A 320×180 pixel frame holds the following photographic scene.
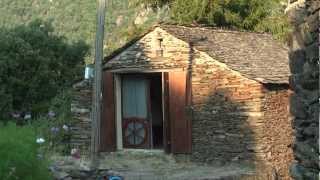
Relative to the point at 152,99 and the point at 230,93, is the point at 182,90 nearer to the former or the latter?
the point at 230,93

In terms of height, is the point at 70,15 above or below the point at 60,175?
above

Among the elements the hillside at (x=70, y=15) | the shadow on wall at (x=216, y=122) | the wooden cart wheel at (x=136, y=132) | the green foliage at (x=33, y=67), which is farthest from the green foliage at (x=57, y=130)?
the hillside at (x=70, y=15)

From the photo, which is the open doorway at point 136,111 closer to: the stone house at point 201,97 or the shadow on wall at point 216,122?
the stone house at point 201,97

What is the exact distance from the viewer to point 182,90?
1717 cm

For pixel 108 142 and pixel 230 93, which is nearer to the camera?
pixel 230 93

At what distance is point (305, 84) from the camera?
20.5 feet

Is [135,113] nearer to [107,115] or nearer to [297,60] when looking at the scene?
[107,115]

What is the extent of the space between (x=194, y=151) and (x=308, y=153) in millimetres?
10750

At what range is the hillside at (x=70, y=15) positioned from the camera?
134 feet

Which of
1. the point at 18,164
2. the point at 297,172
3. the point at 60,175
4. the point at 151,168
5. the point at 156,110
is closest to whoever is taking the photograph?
the point at 297,172

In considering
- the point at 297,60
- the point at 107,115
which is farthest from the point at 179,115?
the point at 297,60

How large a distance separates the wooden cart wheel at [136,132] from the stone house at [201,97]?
27 millimetres

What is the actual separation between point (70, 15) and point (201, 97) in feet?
98.4

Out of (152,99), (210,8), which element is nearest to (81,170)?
(152,99)
